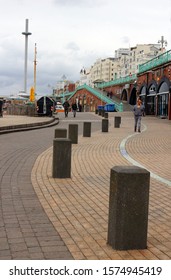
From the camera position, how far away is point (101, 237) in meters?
4.84

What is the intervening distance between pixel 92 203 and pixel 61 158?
2060 mm

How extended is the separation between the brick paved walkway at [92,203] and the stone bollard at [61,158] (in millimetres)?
204

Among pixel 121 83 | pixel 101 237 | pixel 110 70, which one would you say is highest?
pixel 110 70

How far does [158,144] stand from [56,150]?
8.40 metres

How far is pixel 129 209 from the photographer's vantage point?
14.4 feet

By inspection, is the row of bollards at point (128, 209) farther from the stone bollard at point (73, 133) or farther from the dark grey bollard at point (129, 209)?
the stone bollard at point (73, 133)

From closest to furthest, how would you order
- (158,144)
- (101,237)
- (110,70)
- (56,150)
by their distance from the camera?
(101,237) → (56,150) → (158,144) → (110,70)

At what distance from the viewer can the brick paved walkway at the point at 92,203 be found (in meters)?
4.45

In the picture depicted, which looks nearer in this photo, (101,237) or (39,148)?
(101,237)

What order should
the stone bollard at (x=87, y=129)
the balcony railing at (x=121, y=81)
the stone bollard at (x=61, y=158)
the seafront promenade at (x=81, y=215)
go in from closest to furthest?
1. the seafront promenade at (x=81, y=215)
2. the stone bollard at (x=61, y=158)
3. the stone bollard at (x=87, y=129)
4. the balcony railing at (x=121, y=81)

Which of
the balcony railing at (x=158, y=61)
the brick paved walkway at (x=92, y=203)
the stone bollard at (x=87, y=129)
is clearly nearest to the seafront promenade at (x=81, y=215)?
the brick paved walkway at (x=92, y=203)

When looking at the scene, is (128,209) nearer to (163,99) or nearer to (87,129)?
(87,129)
